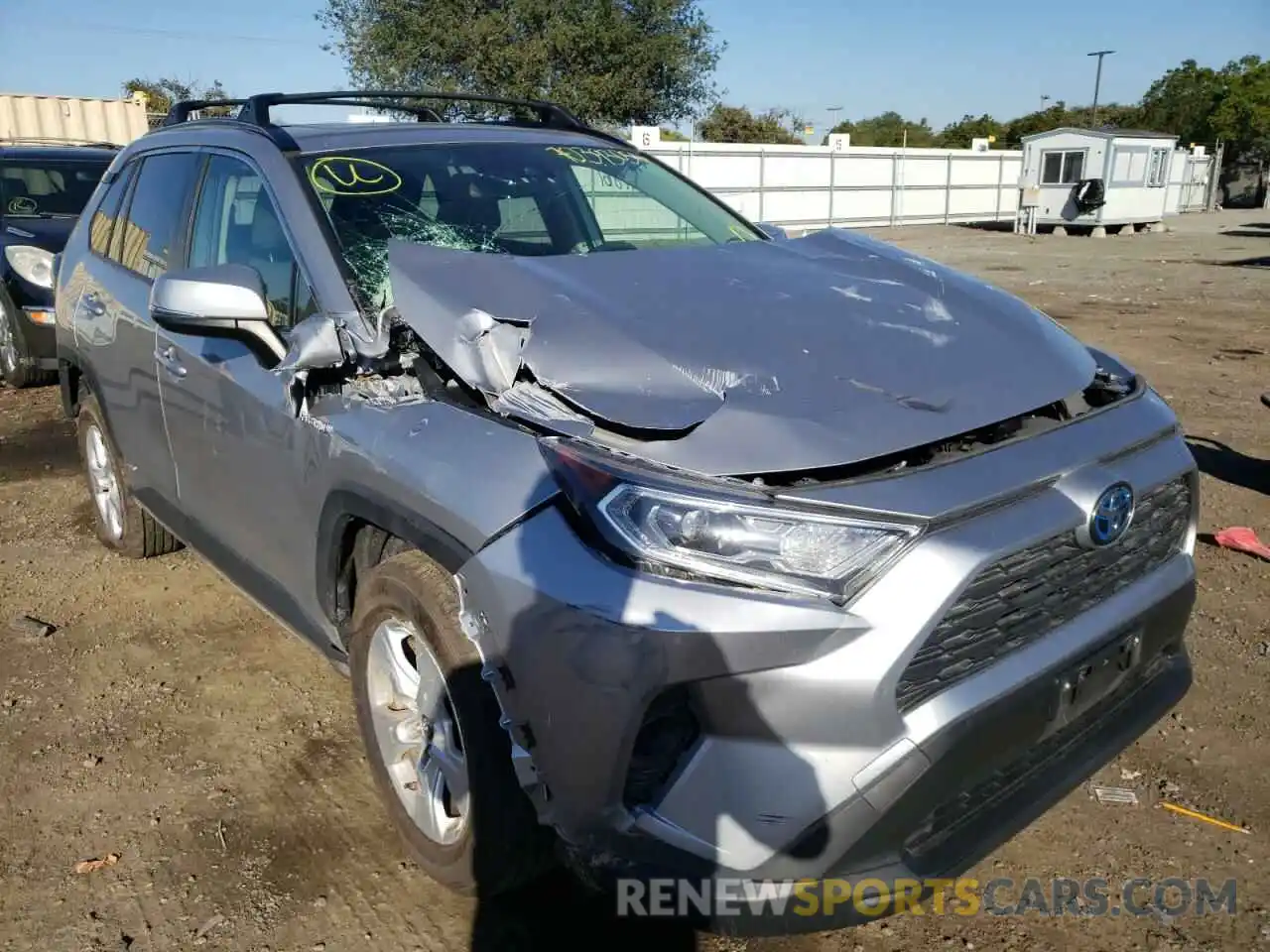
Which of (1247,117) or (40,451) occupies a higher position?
(1247,117)

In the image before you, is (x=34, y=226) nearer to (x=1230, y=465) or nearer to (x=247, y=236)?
→ (x=247, y=236)

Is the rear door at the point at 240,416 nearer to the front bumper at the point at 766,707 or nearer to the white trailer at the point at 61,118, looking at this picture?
the front bumper at the point at 766,707

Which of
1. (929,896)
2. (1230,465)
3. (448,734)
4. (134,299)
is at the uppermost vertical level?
(134,299)

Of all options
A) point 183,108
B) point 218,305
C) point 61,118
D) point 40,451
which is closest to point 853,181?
point 61,118

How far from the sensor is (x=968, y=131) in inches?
2778

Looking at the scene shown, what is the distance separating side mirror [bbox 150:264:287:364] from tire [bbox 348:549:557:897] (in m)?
0.75

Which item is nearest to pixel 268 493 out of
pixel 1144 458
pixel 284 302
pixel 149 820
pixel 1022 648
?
pixel 284 302

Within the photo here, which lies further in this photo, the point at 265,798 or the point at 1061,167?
the point at 1061,167

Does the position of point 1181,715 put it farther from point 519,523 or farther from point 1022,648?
point 519,523

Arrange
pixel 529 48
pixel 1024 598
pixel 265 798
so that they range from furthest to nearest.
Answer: pixel 529 48
pixel 265 798
pixel 1024 598

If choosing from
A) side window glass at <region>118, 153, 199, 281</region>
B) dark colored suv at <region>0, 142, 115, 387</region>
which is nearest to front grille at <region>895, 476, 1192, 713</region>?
side window glass at <region>118, 153, 199, 281</region>

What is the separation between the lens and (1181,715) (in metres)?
3.26

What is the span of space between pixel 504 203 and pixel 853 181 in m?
26.8

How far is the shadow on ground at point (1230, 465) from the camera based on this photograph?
5.41m
